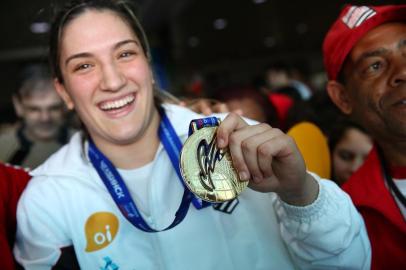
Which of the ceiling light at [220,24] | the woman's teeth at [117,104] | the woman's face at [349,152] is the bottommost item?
the ceiling light at [220,24]

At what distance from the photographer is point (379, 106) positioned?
4.26 feet

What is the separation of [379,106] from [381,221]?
0.38m

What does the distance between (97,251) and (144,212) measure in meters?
0.19

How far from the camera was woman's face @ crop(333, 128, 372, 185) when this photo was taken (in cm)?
194

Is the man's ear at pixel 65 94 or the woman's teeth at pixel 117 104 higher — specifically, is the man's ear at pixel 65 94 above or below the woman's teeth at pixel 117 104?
above

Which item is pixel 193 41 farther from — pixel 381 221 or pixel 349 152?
pixel 381 221

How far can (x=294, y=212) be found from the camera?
1.07 meters

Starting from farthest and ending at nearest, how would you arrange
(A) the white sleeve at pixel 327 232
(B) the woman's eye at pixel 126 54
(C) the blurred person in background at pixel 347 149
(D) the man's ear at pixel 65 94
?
Result: (C) the blurred person in background at pixel 347 149, (D) the man's ear at pixel 65 94, (B) the woman's eye at pixel 126 54, (A) the white sleeve at pixel 327 232

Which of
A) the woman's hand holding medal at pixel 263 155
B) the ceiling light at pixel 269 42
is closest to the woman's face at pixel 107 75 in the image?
the woman's hand holding medal at pixel 263 155

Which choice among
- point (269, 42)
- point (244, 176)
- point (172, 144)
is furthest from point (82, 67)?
point (269, 42)

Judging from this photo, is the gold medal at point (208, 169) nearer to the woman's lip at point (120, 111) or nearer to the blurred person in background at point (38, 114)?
the woman's lip at point (120, 111)

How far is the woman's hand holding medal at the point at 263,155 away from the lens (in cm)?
91

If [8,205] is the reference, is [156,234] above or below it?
below

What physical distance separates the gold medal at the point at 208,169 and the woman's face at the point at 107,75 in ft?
1.30
